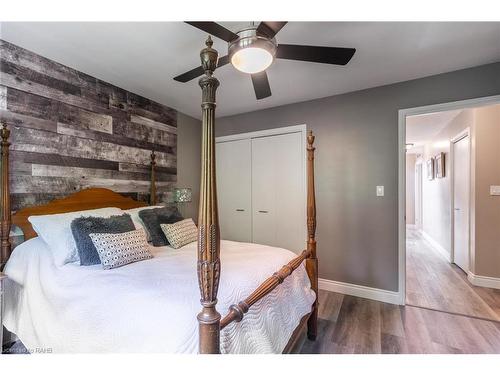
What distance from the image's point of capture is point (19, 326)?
1527 millimetres

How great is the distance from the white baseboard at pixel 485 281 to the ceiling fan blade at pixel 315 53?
324 centimetres

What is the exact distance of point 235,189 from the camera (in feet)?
11.9

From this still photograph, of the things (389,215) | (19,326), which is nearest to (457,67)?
(389,215)

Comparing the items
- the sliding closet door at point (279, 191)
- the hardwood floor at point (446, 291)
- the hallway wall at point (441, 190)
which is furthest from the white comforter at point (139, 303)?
the hallway wall at point (441, 190)

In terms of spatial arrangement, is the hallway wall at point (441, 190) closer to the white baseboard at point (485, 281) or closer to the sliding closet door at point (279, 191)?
the white baseboard at point (485, 281)

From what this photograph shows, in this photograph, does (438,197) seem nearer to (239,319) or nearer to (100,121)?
(239,319)

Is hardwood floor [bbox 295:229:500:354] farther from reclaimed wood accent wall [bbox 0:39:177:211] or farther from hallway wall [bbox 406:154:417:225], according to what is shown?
hallway wall [bbox 406:154:417:225]

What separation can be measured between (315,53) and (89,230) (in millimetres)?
1932

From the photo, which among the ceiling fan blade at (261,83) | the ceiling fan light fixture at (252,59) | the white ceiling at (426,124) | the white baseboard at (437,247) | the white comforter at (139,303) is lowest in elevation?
the white baseboard at (437,247)

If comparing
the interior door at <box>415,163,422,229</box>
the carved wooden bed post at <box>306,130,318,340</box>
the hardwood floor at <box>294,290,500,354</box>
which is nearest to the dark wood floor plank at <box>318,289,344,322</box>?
the hardwood floor at <box>294,290,500,354</box>

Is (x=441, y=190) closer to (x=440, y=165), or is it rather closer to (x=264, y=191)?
(x=440, y=165)

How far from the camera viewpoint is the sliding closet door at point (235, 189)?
11.6ft

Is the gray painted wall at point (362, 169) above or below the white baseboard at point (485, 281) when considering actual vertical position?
above

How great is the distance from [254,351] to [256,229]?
2294 millimetres
